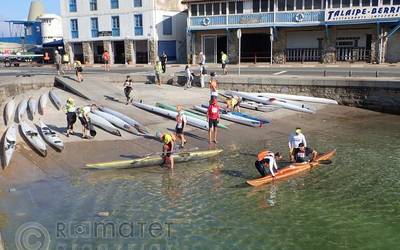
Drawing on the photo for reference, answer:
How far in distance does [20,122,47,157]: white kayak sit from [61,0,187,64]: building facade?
101ft

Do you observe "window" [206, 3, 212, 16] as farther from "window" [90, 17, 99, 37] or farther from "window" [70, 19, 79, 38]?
"window" [70, 19, 79, 38]

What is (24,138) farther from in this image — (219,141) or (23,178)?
(219,141)

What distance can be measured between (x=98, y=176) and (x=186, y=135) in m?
5.77

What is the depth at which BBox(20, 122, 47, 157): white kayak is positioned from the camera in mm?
16062

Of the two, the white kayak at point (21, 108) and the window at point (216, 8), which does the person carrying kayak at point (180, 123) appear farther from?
the window at point (216, 8)

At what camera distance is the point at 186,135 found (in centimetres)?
1973

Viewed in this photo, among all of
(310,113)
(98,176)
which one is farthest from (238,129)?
(98,176)

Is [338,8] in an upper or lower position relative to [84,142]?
upper

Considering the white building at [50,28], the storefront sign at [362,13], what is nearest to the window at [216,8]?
the storefront sign at [362,13]

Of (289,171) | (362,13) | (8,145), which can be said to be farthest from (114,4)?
(289,171)

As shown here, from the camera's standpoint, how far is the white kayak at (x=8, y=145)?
15.1 m

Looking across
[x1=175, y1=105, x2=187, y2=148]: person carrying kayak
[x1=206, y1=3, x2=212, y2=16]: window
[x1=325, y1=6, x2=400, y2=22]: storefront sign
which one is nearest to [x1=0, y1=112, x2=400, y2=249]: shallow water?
[x1=175, y1=105, x2=187, y2=148]: person carrying kayak

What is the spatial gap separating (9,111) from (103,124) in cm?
481

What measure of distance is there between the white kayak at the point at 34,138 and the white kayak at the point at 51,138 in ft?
0.89
